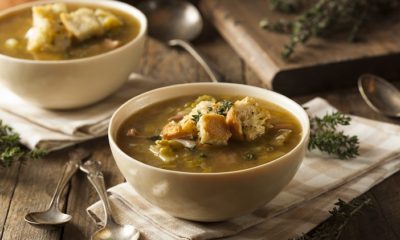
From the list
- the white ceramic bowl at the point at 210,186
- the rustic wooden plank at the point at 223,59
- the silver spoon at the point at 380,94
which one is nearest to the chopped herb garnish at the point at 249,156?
the white ceramic bowl at the point at 210,186

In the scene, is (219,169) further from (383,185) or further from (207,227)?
(383,185)

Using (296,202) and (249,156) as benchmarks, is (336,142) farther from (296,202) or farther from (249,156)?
(249,156)

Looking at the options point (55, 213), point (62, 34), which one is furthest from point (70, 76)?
point (55, 213)

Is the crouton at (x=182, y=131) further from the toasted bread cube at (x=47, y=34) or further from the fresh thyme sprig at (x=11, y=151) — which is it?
the toasted bread cube at (x=47, y=34)

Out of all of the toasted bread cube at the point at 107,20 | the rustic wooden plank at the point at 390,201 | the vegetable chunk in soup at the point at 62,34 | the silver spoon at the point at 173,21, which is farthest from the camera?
the silver spoon at the point at 173,21

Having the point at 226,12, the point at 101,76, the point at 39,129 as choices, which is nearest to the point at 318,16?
the point at 226,12

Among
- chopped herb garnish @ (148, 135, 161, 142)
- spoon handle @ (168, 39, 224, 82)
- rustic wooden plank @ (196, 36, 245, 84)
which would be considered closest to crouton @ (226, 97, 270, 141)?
chopped herb garnish @ (148, 135, 161, 142)
